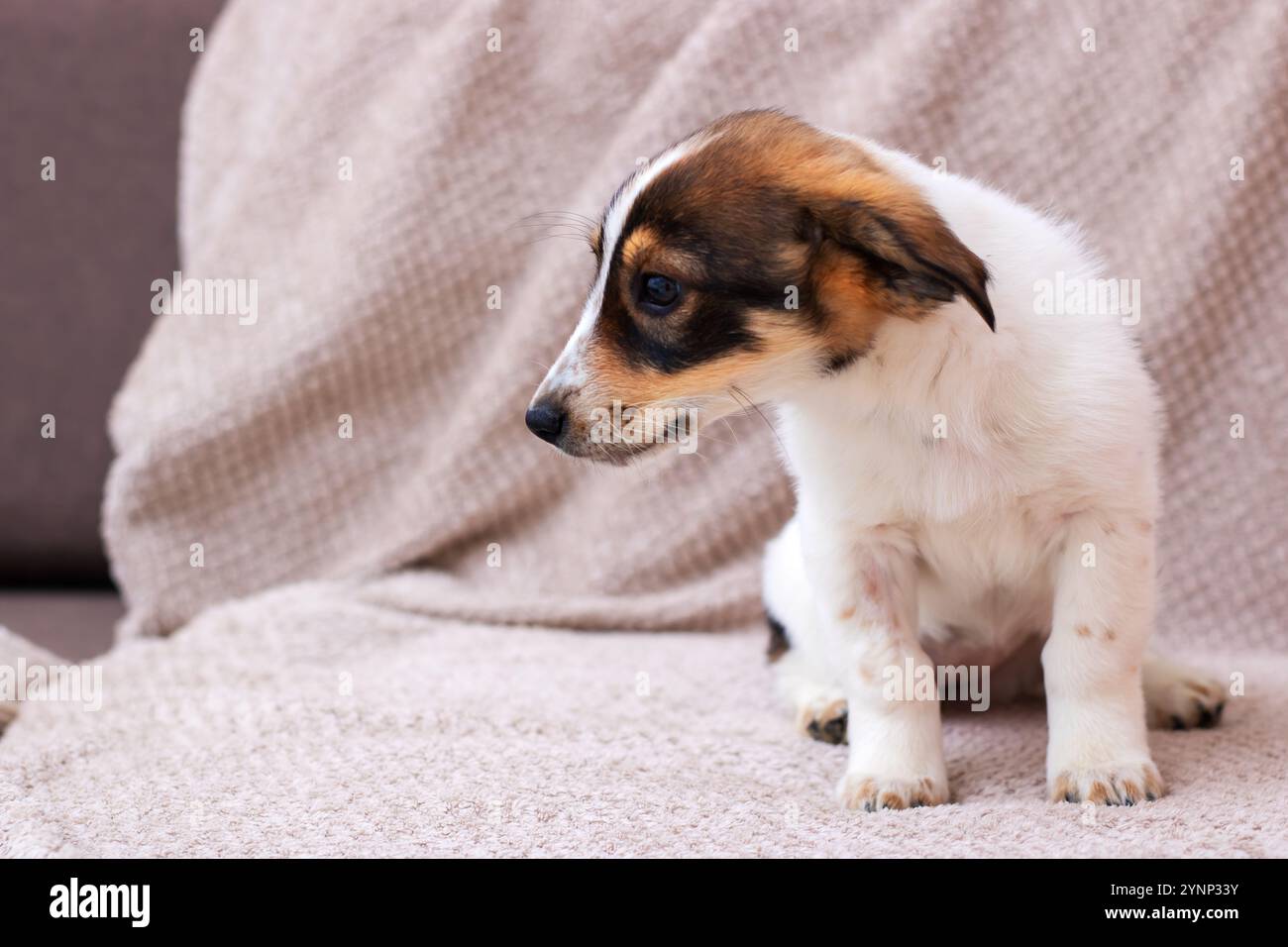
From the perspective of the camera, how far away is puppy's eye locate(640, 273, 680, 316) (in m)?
1.88

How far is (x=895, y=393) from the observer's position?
76.4 inches

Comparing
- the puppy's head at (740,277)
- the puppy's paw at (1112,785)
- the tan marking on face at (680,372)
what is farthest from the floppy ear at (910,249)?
the puppy's paw at (1112,785)

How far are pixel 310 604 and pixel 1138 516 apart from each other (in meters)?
1.77

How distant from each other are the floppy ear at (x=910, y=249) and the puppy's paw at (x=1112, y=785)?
629 millimetres

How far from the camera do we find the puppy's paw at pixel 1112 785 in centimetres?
186

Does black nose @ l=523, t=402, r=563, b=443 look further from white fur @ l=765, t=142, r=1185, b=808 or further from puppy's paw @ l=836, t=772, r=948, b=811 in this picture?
puppy's paw @ l=836, t=772, r=948, b=811

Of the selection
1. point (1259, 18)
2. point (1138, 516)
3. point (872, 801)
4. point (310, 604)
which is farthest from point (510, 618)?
point (1259, 18)

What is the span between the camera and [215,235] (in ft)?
11.3

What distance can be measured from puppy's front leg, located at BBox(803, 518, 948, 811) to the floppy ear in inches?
16.4

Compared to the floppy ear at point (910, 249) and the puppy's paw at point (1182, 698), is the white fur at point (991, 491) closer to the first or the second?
the floppy ear at point (910, 249)

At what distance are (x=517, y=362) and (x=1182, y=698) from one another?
1643 millimetres
